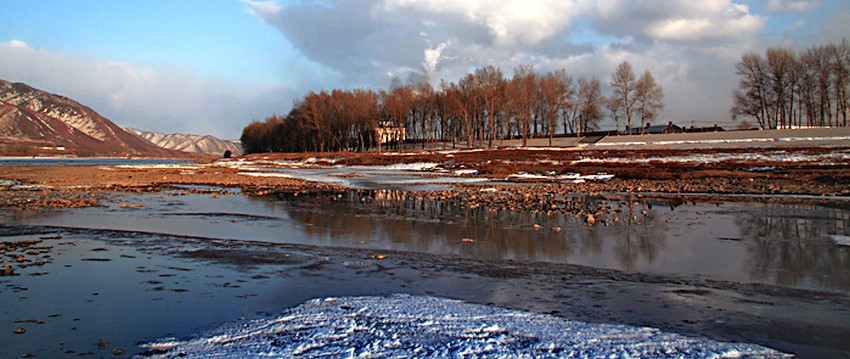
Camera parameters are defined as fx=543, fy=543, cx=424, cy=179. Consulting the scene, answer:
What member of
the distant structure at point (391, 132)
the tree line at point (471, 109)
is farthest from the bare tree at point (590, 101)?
the distant structure at point (391, 132)

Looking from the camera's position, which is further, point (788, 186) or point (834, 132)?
point (834, 132)

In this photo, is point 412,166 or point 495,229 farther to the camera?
point 412,166

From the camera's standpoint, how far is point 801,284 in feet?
23.9

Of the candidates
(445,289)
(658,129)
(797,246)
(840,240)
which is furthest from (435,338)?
(658,129)

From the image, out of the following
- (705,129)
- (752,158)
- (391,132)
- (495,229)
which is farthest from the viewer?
(391,132)

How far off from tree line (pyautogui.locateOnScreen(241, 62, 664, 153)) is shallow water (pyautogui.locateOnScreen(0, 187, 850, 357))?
7028cm

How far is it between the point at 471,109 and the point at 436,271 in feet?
274

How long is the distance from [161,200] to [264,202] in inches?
154

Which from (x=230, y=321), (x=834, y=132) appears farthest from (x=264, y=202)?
(x=834, y=132)

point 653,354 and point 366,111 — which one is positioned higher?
point 366,111

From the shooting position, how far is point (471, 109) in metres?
90.4

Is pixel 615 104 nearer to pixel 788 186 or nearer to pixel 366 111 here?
pixel 366 111

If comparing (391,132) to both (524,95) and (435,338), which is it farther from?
(435,338)

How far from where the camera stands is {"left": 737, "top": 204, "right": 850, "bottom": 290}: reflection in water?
7.76 m
